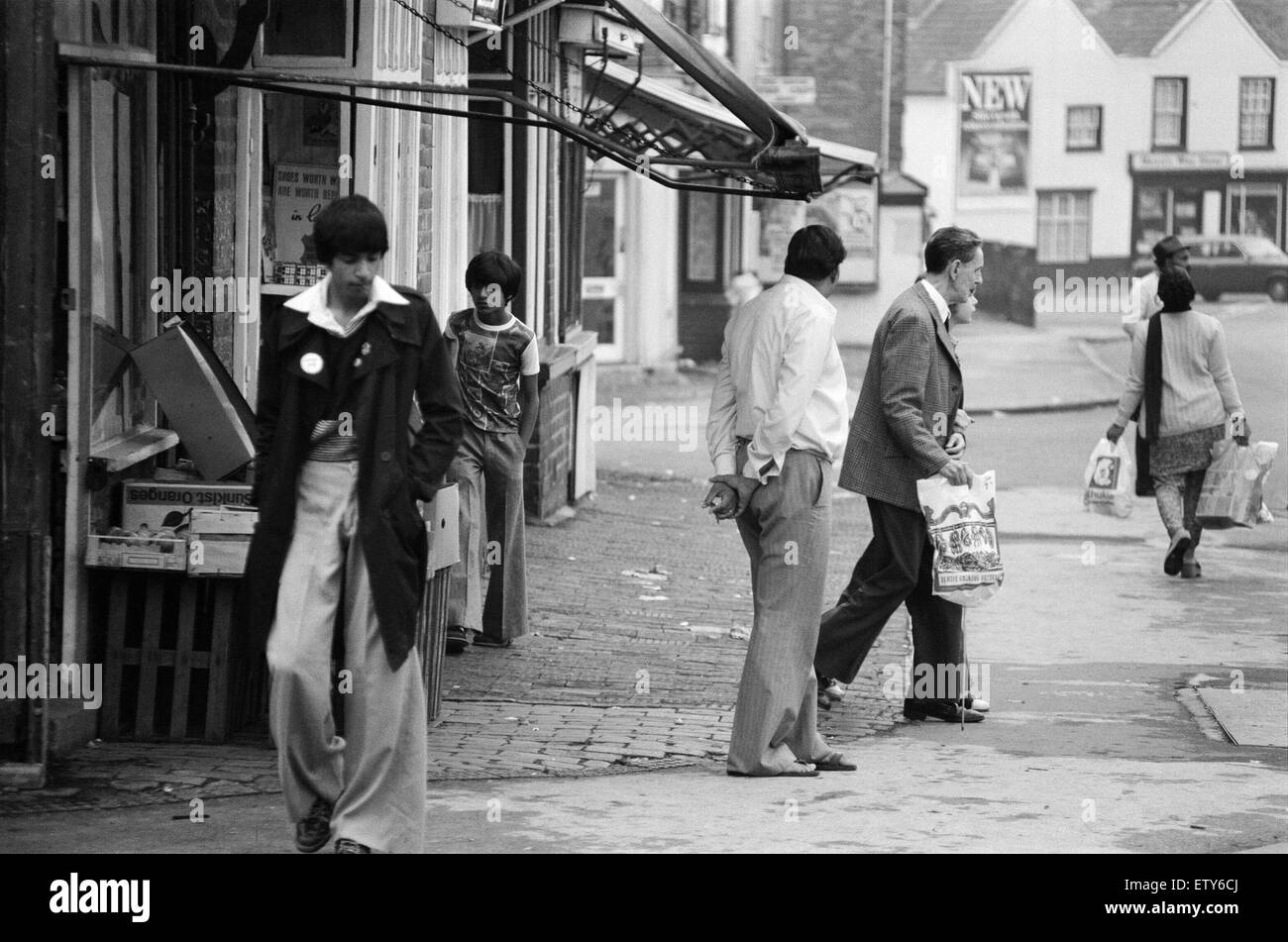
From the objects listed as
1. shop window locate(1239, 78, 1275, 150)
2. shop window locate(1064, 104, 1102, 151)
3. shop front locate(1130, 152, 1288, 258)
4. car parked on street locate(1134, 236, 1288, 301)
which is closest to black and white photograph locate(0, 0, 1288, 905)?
car parked on street locate(1134, 236, 1288, 301)

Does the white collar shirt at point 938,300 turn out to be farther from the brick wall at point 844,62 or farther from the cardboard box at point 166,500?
the brick wall at point 844,62

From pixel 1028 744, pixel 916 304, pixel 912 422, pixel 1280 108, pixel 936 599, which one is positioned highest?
pixel 1280 108

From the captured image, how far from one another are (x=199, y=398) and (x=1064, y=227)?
50.5 m

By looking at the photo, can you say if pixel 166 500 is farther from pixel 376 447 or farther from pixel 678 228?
pixel 678 228

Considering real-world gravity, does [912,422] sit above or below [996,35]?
below

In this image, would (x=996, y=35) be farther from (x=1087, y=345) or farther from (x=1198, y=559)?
(x=1198, y=559)

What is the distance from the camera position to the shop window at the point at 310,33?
26.9ft

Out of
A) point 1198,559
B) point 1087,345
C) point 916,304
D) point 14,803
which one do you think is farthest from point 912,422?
point 1087,345

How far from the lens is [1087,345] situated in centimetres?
3472

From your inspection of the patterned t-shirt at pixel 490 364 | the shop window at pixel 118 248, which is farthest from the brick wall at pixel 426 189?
the shop window at pixel 118 248

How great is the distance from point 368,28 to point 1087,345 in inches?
1106

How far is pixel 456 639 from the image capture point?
29.5 feet

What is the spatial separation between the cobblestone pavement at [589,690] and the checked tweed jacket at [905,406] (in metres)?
1.04

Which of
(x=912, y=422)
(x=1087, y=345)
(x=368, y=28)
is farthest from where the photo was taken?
(x=1087, y=345)
